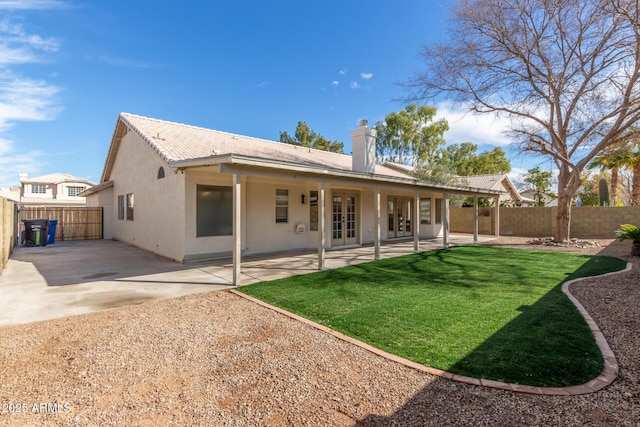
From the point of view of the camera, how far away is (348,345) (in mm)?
3795

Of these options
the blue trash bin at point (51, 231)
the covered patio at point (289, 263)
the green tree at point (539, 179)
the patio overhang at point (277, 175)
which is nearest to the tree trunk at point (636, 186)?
the green tree at point (539, 179)

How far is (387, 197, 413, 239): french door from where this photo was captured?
1566 cm

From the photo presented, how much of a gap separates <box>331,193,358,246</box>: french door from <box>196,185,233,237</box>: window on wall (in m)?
4.14

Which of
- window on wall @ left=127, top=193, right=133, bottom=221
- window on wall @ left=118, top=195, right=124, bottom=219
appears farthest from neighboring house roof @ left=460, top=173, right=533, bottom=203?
window on wall @ left=118, top=195, right=124, bottom=219

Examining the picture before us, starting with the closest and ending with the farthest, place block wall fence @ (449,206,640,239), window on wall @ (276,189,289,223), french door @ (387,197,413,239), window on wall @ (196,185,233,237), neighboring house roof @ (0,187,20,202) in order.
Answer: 1. window on wall @ (196,185,233,237)
2. window on wall @ (276,189,289,223)
3. french door @ (387,197,413,239)
4. block wall fence @ (449,206,640,239)
5. neighboring house roof @ (0,187,20,202)

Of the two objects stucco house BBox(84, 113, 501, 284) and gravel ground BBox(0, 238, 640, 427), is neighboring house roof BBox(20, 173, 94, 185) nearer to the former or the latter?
stucco house BBox(84, 113, 501, 284)

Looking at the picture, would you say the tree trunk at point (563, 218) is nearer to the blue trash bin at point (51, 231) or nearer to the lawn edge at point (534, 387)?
the lawn edge at point (534, 387)

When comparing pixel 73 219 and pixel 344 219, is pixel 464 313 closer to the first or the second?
pixel 344 219

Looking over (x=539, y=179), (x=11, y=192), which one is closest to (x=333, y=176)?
(x=539, y=179)

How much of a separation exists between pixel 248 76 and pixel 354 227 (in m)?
12.0

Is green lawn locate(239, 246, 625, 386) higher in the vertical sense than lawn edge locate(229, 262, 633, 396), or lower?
higher

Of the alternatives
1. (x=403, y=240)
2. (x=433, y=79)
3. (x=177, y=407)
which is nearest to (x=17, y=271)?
(x=177, y=407)

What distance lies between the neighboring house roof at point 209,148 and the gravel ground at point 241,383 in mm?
3587

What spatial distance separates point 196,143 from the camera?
37.1ft
